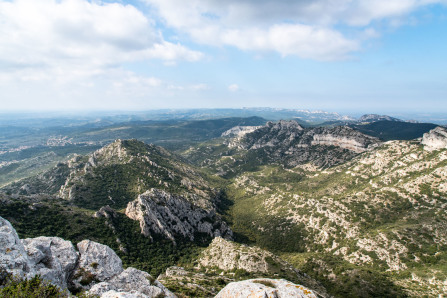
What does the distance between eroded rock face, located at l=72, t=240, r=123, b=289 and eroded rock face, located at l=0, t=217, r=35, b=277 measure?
8.40 metres

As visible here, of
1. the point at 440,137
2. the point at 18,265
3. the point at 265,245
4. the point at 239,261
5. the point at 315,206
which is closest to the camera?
the point at 18,265

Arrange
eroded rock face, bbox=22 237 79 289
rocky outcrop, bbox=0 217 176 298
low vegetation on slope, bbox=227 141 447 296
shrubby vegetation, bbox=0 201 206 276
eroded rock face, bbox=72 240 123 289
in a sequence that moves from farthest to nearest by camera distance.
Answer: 1. shrubby vegetation, bbox=0 201 206 276
2. low vegetation on slope, bbox=227 141 447 296
3. eroded rock face, bbox=72 240 123 289
4. eroded rock face, bbox=22 237 79 289
5. rocky outcrop, bbox=0 217 176 298

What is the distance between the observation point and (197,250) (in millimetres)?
105938

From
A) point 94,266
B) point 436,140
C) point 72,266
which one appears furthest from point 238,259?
point 436,140

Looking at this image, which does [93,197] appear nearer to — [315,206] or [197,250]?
[197,250]

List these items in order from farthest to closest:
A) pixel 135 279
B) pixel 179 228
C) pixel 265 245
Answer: pixel 265 245, pixel 179 228, pixel 135 279

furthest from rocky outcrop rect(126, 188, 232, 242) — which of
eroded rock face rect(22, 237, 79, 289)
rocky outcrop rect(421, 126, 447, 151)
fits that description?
rocky outcrop rect(421, 126, 447, 151)

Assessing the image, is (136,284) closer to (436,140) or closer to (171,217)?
(171,217)

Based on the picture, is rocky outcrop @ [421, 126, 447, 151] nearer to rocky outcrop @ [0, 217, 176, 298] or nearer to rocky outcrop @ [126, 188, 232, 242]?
rocky outcrop @ [126, 188, 232, 242]

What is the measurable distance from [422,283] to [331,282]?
100.0 feet

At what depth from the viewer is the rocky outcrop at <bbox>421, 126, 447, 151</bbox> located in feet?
505

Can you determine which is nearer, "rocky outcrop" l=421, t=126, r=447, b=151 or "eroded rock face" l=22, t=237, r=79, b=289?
"eroded rock face" l=22, t=237, r=79, b=289

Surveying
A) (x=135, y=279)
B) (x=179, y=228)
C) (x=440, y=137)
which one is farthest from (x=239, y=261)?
(x=440, y=137)

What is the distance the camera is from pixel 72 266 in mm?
34438
